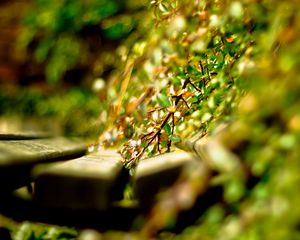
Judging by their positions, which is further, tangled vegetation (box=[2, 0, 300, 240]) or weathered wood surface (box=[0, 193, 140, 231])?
weathered wood surface (box=[0, 193, 140, 231])

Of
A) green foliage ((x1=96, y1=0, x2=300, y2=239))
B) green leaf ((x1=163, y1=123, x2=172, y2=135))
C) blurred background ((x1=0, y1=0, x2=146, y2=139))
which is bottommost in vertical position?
green foliage ((x1=96, y1=0, x2=300, y2=239))

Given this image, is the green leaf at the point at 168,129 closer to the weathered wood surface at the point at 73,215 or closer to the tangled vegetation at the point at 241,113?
the tangled vegetation at the point at 241,113

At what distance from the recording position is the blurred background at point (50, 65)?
608 cm

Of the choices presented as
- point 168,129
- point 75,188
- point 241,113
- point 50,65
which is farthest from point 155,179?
point 50,65

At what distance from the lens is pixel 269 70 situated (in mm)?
947

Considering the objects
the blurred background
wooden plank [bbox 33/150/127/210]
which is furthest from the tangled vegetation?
the blurred background

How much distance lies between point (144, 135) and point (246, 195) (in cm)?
127

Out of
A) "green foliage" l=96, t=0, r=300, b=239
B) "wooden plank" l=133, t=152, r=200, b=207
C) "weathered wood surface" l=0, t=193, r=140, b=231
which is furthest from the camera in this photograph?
"weathered wood surface" l=0, t=193, r=140, b=231

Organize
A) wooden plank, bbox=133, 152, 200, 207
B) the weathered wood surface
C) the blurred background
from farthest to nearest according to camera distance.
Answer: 1. the blurred background
2. the weathered wood surface
3. wooden plank, bbox=133, 152, 200, 207

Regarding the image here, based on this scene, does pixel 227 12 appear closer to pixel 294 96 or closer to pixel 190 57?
pixel 294 96

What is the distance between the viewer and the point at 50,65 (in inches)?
266

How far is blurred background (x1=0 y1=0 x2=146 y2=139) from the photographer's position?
6082 millimetres

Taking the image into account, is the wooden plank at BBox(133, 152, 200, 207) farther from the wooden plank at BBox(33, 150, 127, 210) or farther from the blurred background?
the blurred background

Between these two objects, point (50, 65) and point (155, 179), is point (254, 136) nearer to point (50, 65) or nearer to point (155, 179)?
point (155, 179)
